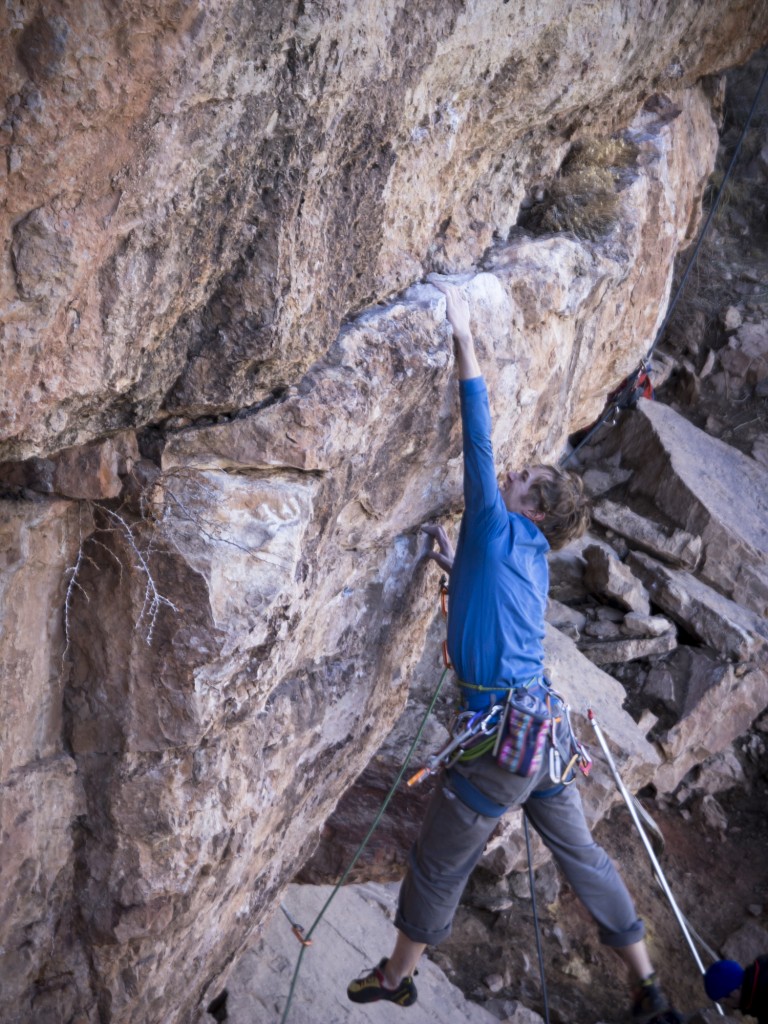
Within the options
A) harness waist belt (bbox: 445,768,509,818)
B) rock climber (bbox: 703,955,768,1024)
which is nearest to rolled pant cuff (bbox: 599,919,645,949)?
rock climber (bbox: 703,955,768,1024)

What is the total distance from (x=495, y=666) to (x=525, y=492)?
66 centimetres

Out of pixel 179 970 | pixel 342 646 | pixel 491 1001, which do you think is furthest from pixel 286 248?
pixel 491 1001

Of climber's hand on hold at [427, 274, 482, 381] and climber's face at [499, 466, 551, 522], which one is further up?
climber's hand on hold at [427, 274, 482, 381]

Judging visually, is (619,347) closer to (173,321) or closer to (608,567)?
(608,567)

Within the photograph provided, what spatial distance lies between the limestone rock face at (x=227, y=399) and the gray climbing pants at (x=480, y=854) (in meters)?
0.53

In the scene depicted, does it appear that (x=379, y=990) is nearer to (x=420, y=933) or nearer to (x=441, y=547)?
→ (x=420, y=933)

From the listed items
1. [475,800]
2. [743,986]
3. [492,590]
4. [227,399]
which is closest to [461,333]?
[492,590]

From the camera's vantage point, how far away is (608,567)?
7.12 metres

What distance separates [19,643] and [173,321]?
3.21 ft

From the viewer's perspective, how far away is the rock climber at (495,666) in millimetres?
3246

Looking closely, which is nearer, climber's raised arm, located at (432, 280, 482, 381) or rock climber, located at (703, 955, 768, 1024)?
rock climber, located at (703, 955, 768, 1024)

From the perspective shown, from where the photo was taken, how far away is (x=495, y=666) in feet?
11.1

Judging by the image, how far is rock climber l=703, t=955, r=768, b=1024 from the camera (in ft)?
9.81

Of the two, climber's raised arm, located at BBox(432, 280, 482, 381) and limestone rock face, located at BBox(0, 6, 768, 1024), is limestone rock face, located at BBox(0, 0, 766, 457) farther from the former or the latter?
climber's raised arm, located at BBox(432, 280, 482, 381)
